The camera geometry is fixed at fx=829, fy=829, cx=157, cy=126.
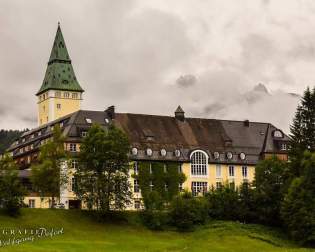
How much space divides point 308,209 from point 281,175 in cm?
1205

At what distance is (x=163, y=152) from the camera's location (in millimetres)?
127625

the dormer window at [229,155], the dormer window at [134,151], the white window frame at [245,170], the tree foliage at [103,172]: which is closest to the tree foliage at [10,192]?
the tree foliage at [103,172]

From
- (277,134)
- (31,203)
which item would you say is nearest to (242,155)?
(277,134)

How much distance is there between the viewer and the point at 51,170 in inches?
4309

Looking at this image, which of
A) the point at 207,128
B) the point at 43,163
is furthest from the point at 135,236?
the point at 207,128

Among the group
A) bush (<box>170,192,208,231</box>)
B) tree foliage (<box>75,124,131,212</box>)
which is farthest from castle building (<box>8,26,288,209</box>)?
bush (<box>170,192,208,231</box>)

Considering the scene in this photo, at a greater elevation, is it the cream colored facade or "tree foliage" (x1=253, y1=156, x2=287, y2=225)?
the cream colored facade

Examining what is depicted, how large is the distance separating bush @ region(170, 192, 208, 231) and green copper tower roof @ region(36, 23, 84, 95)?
70.2 meters

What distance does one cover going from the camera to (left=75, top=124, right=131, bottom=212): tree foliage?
10562 cm

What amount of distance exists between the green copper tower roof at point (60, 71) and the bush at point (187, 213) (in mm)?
70241

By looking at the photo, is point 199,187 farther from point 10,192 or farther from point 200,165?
point 10,192

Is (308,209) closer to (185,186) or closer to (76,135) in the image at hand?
(185,186)

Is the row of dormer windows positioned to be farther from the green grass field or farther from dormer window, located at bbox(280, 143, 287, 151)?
the green grass field

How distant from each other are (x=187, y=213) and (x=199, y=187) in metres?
25.2
